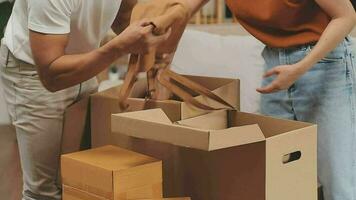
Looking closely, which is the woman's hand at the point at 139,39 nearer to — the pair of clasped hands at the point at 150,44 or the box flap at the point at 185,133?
the pair of clasped hands at the point at 150,44

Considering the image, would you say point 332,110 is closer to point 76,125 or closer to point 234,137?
point 234,137

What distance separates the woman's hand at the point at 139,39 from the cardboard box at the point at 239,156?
6.7 inches

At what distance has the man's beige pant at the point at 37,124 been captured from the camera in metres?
1.66

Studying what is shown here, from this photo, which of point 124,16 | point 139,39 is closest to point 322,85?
point 139,39

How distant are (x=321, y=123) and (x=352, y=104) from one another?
0.10 metres

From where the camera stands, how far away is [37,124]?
5.48 feet

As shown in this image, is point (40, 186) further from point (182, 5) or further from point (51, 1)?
point (182, 5)

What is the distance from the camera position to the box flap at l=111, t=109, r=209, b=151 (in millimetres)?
1155

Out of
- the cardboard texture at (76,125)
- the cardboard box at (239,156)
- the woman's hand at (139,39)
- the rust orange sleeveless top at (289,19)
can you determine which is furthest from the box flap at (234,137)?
the cardboard texture at (76,125)

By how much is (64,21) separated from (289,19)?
61 centimetres

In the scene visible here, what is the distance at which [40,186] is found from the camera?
1.69 metres

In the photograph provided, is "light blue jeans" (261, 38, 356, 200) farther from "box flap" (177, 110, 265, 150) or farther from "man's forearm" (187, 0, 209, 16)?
"box flap" (177, 110, 265, 150)

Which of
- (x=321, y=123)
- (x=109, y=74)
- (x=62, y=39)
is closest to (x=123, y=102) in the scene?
(x=62, y=39)

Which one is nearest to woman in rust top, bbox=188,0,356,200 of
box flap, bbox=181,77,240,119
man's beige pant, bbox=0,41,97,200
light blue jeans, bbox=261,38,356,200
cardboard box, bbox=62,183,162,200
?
light blue jeans, bbox=261,38,356,200
